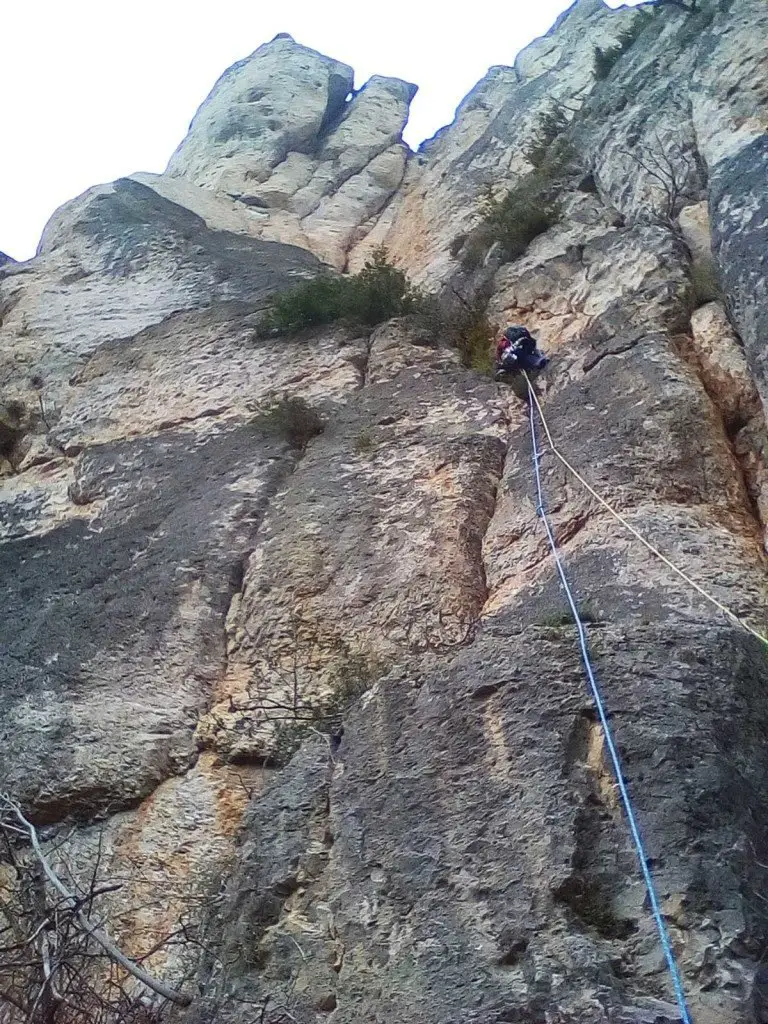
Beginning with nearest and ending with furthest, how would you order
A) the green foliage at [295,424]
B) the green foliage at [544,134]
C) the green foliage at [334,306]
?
the green foliage at [295,424]
the green foliage at [334,306]
the green foliage at [544,134]

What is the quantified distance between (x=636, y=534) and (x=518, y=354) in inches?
101

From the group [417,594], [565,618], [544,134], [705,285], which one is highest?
[544,134]

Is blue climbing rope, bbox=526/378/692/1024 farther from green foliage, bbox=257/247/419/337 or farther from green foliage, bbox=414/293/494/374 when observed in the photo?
green foliage, bbox=257/247/419/337

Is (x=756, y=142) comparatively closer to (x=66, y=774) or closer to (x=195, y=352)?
(x=195, y=352)

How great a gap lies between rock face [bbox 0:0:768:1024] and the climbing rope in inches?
2.3

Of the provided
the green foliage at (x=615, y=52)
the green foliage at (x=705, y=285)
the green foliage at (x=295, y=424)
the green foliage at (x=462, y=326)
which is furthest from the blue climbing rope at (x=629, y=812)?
the green foliage at (x=615, y=52)

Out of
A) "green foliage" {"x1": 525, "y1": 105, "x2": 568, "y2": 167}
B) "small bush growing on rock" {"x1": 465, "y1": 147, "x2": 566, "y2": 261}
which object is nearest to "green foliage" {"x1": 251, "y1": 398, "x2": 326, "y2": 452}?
"small bush growing on rock" {"x1": 465, "y1": 147, "x2": 566, "y2": 261}

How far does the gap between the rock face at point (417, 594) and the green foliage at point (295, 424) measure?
3 cm

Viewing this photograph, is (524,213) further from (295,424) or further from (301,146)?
(301,146)

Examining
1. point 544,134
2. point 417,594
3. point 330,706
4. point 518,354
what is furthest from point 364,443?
point 544,134

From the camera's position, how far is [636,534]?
652 centimetres

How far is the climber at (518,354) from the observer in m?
8.67

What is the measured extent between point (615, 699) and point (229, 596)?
3.58 metres

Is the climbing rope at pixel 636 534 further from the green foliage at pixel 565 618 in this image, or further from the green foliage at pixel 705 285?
the green foliage at pixel 705 285
